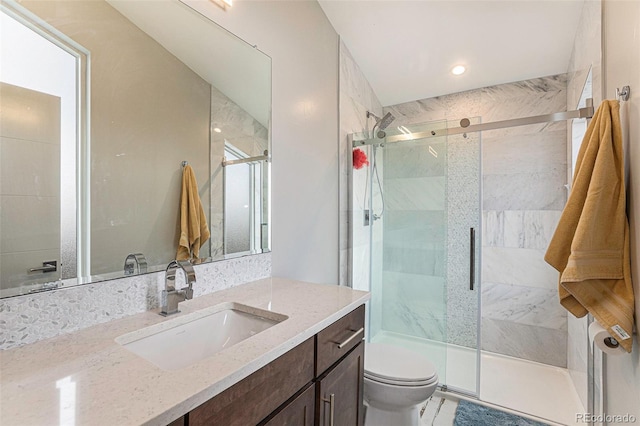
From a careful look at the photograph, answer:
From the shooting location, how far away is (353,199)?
2469mm

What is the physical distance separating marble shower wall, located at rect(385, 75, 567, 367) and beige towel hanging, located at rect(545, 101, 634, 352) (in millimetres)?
1251

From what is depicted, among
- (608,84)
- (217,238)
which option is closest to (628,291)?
(608,84)

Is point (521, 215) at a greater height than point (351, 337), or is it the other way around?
point (521, 215)

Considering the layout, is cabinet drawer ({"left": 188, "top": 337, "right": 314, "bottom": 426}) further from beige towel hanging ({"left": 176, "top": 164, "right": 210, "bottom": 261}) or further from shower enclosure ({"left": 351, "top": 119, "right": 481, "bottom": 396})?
shower enclosure ({"left": 351, "top": 119, "right": 481, "bottom": 396})

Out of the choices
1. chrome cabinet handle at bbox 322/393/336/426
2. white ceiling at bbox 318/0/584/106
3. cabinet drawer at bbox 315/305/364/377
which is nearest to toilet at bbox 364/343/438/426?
cabinet drawer at bbox 315/305/364/377

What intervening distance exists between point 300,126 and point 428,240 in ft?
4.00

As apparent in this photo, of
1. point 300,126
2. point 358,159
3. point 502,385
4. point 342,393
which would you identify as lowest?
point 502,385

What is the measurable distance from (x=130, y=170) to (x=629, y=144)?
1876mm

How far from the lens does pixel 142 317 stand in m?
1.01

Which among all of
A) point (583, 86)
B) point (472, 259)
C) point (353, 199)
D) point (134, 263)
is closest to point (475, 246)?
point (472, 259)

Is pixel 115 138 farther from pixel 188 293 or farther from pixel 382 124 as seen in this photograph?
pixel 382 124

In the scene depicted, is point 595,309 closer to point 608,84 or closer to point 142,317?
point 608,84

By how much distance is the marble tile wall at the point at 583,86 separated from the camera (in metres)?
1.58

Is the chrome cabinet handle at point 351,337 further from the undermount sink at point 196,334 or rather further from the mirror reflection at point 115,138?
the mirror reflection at point 115,138
